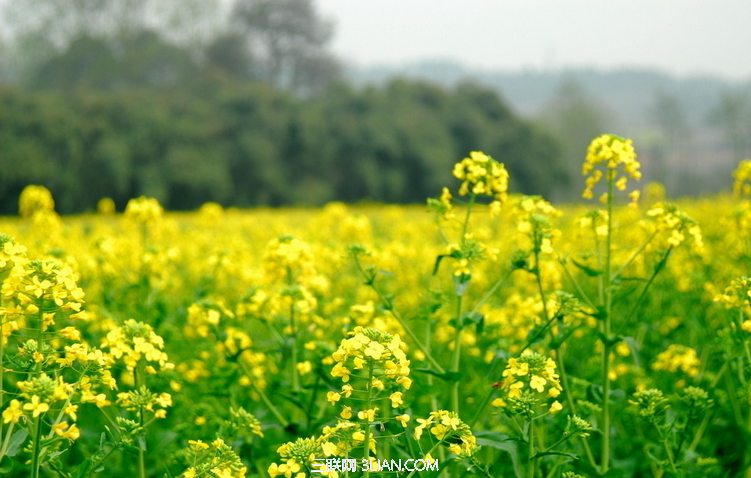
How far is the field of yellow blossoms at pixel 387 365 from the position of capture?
2020 mm

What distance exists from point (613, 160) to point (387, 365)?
1553mm

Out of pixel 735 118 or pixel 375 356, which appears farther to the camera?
Answer: pixel 735 118

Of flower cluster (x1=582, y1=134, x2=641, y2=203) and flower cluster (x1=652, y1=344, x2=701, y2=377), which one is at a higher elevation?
flower cluster (x1=582, y1=134, x2=641, y2=203)

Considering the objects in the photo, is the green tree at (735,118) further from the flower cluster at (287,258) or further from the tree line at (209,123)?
the flower cluster at (287,258)

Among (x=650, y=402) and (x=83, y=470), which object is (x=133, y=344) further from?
(x=650, y=402)

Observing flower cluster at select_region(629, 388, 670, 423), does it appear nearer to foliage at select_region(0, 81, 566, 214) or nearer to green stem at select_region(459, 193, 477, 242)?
green stem at select_region(459, 193, 477, 242)

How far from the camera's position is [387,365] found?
187 centimetres

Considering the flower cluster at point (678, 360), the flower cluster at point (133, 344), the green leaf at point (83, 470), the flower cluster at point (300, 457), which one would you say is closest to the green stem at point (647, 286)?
the flower cluster at point (678, 360)

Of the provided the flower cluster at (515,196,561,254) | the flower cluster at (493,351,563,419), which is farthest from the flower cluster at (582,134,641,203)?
the flower cluster at (493,351,563,419)

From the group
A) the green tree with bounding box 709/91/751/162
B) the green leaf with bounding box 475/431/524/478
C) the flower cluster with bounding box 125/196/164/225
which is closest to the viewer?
the green leaf with bounding box 475/431/524/478

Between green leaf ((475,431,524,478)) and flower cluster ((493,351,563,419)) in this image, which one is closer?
flower cluster ((493,351,563,419))

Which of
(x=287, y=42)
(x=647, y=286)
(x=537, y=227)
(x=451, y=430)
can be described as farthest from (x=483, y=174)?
(x=287, y=42)

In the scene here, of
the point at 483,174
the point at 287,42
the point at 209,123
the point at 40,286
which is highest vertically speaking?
the point at 287,42

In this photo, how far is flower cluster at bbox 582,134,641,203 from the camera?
2.86m
